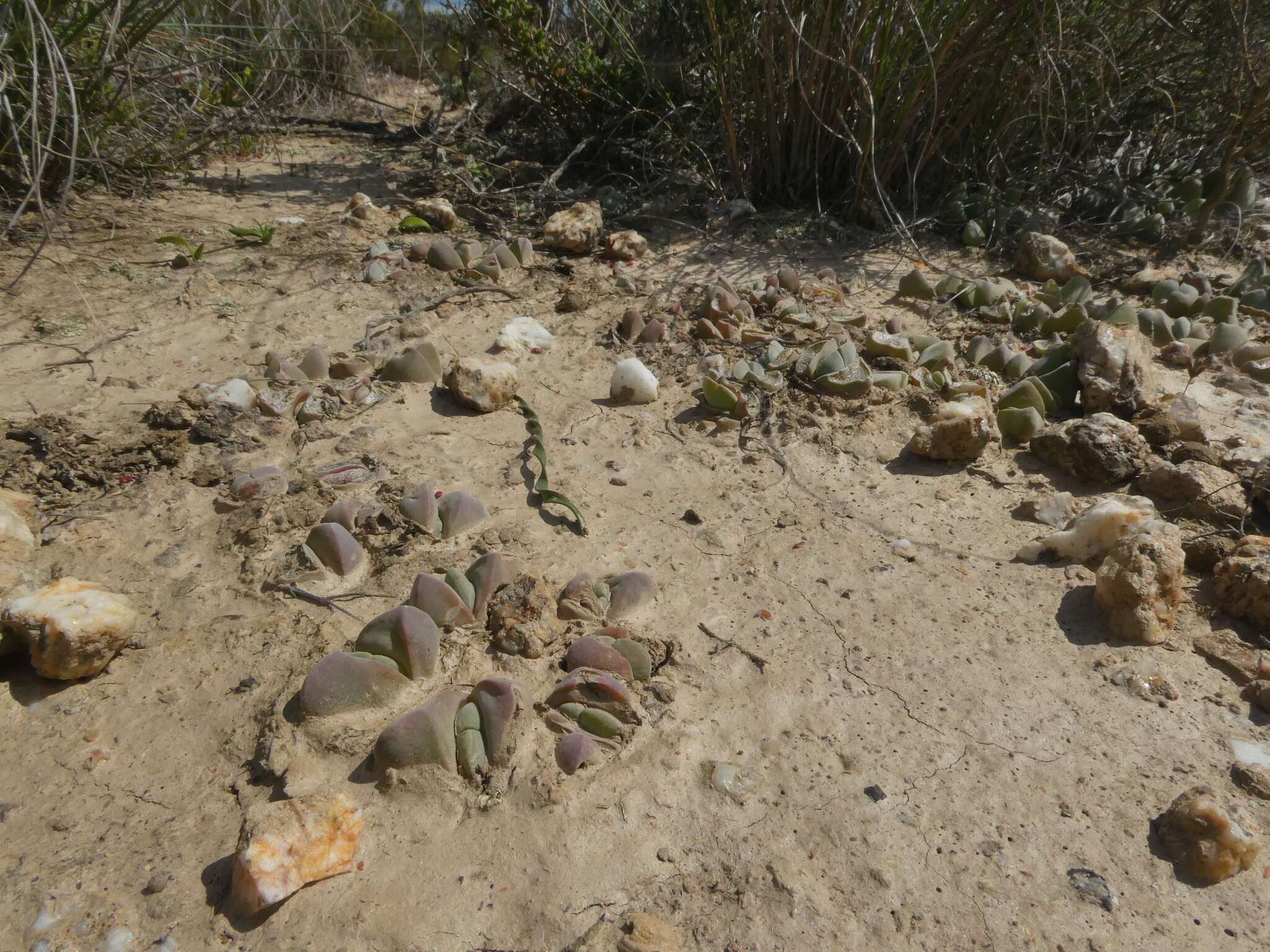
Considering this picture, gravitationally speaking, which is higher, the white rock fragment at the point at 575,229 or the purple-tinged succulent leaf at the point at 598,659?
the white rock fragment at the point at 575,229

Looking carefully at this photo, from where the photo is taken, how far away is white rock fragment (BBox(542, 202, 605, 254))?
330 cm

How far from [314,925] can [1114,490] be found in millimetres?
1933

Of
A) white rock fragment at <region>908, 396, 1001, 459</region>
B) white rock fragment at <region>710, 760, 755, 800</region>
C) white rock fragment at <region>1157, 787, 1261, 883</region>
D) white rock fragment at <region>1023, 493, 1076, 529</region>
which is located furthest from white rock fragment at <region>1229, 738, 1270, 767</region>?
white rock fragment at <region>908, 396, 1001, 459</region>

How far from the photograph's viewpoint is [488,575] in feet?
5.57

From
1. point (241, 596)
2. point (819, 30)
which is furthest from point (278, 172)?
point (241, 596)

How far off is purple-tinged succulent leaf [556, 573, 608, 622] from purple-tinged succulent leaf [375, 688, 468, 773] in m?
0.36

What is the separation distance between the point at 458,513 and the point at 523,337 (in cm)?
98

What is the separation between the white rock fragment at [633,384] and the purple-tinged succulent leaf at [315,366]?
85 centimetres

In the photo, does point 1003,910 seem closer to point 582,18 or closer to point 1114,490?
point 1114,490

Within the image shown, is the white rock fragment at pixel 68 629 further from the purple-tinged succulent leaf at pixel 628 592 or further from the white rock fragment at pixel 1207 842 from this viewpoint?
the white rock fragment at pixel 1207 842

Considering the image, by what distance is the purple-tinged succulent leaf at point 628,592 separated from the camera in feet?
5.58

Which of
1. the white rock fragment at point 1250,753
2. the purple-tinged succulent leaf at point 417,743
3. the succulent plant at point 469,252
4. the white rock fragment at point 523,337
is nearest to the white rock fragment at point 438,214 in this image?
the succulent plant at point 469,252

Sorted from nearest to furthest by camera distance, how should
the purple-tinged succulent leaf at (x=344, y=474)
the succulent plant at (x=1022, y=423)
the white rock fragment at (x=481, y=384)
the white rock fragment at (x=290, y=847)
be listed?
the white rock fragment at (x=290, y=847) < the purple-tinged succulent leaf at (x=344, y=474) < the succulent plant at (x=1022, y=423) < the white rock fragment at (x=481, y=384)

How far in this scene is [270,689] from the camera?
1500 millimetres
